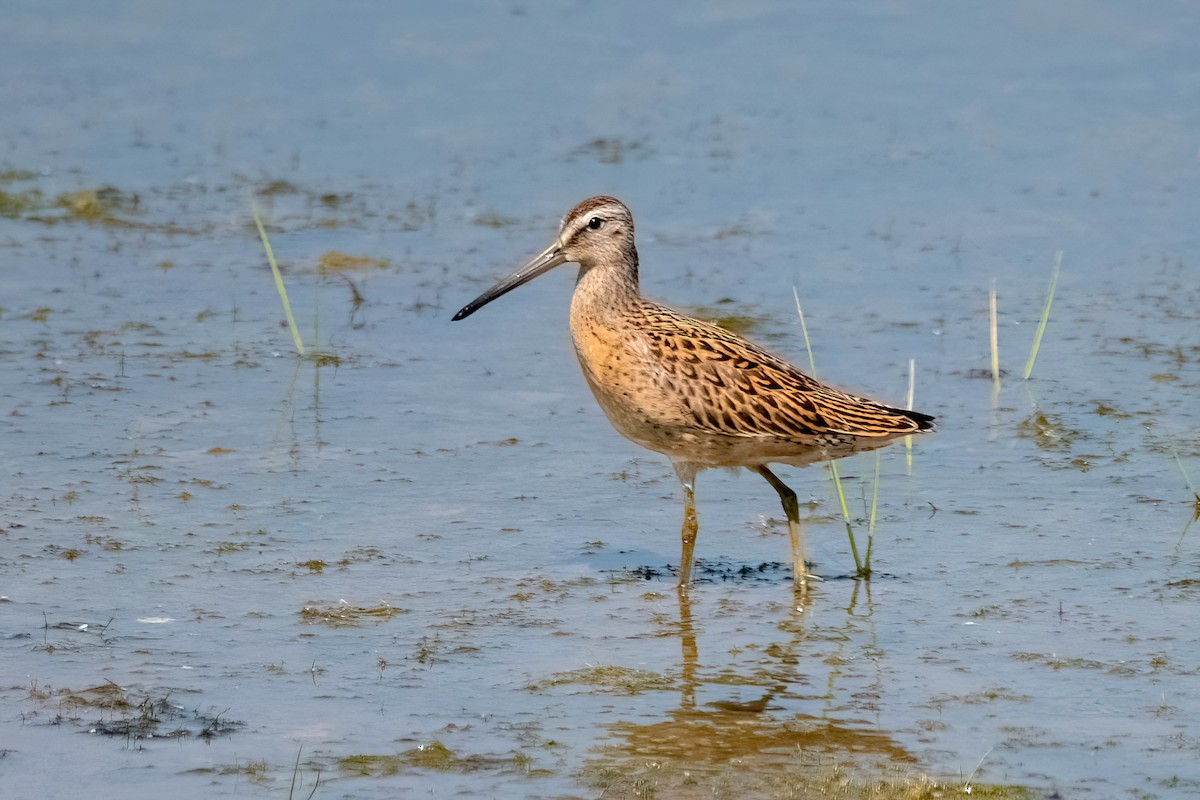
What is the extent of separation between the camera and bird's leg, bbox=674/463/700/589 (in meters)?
7.35

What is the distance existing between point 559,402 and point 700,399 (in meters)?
2.25

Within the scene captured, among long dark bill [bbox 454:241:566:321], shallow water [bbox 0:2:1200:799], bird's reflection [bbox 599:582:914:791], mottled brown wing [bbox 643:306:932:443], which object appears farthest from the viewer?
long dark bill [bbox 454:241:566:321]

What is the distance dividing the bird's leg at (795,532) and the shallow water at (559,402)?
88 millimetres

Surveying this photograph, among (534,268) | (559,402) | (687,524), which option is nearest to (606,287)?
(534,268)

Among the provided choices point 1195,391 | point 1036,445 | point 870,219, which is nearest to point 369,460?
point 1036,445

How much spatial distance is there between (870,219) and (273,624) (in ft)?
21.2

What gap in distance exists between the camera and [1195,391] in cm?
940

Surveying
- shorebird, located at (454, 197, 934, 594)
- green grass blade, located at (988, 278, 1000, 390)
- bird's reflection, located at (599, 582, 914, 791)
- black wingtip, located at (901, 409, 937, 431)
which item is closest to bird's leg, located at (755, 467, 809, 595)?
shorebird, located at (454, 197, 934, 594)

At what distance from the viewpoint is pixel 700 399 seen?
7207mm

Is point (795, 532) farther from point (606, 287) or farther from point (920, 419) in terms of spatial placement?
point (606, 287)

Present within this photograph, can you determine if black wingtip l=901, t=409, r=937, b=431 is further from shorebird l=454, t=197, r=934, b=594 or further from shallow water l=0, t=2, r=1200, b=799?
shallow water l=0, t=2, r=1200, b=799

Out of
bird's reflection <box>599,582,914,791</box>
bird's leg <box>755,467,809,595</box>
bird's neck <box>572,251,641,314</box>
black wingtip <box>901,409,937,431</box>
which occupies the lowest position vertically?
bird's reflection <box>599,582,914,791</box>

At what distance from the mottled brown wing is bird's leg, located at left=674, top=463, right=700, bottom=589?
0.35m

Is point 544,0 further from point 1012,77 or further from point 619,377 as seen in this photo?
point 619,377
